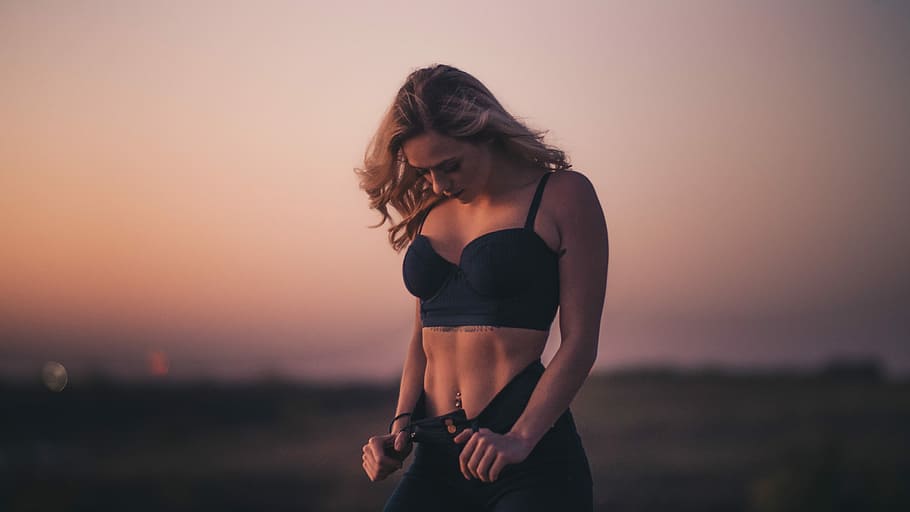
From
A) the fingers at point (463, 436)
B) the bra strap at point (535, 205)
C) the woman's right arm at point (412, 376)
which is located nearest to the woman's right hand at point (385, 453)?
the woman's right arm at point (412, 376)

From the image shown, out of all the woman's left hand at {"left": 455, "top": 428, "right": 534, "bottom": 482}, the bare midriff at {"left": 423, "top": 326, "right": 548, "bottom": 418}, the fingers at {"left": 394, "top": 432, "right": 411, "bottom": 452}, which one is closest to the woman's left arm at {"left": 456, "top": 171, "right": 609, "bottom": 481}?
the woman's left hand at {"left": 455, "top": 428, "right": 534, "bottom": 482}

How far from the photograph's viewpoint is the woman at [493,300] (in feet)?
7.66

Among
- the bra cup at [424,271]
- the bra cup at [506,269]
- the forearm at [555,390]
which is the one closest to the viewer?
the forearm at [555,390]

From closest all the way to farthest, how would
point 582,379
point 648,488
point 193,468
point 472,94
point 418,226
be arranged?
point 582,379 < point 472,94 < point 418,226 < point 648,488 < point 193,468

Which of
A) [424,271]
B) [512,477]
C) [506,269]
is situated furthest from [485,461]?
[424,271]

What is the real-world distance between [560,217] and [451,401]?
54 cm

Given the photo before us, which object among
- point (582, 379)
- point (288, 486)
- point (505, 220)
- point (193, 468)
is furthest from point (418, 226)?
point (193, 468)

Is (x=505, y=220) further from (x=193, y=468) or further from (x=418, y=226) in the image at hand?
(x=193, y=468)

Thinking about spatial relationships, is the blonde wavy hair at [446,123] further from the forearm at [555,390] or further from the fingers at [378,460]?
the fingers at [378,460]

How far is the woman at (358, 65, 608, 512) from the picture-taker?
7.66 feet

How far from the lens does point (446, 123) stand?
2416mm

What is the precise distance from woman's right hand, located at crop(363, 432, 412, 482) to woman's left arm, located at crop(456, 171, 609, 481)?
252 millimetres

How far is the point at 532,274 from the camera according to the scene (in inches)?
93.3

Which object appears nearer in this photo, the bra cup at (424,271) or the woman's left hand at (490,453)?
the woman's left hand at (490,453)
